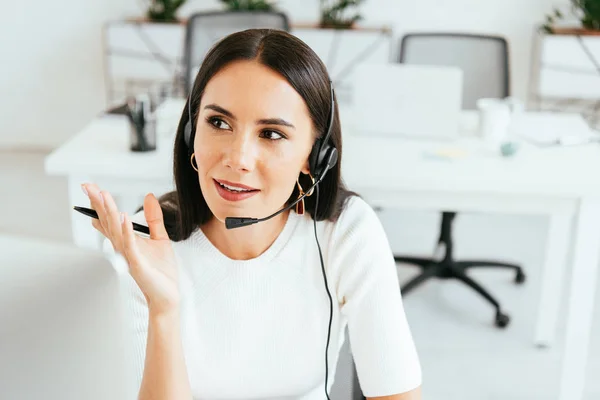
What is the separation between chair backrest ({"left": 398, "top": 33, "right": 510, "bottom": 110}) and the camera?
2553 mm

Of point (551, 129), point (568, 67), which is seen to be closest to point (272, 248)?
point (551, 129)

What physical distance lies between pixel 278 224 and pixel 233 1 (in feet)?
8.18

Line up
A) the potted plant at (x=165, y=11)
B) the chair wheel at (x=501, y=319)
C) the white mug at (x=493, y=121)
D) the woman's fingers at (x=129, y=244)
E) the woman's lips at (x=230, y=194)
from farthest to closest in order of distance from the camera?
the potted plant at (x=165, y=11) < the chair wheel at (x=501, y=319) < the white mug at (x=493, y=121) < the woman's lips at (x=230, y=194) < the woman's fingers at (x=129, y=244)

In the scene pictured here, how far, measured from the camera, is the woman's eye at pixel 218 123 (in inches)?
43.3

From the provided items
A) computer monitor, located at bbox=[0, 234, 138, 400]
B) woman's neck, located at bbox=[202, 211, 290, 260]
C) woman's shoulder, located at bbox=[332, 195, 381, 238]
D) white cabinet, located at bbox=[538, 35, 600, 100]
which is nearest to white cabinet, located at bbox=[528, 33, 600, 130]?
white cabinet, located at bbox=[538, 35, 600, 100]

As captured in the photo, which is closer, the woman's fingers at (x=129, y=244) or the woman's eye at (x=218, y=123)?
the woman's fingers at (x=129, y=244)

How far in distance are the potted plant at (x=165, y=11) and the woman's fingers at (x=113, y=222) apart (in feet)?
9.57

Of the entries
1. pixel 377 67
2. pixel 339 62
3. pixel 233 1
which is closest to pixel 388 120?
pixel 377 67

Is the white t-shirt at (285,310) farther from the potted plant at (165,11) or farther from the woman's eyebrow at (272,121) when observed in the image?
the potted plant at (165,11)

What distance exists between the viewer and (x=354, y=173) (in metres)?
1.80

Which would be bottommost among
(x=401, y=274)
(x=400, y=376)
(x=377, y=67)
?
(x=401, y=274)

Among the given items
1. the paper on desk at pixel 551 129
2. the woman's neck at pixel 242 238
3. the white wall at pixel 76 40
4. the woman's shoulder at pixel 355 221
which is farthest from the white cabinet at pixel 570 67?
the woman's neck at pixel 242 238

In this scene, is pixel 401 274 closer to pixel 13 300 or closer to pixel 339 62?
pixel 339 62

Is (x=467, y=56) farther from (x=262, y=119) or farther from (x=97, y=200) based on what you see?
(x=97, y=200)
